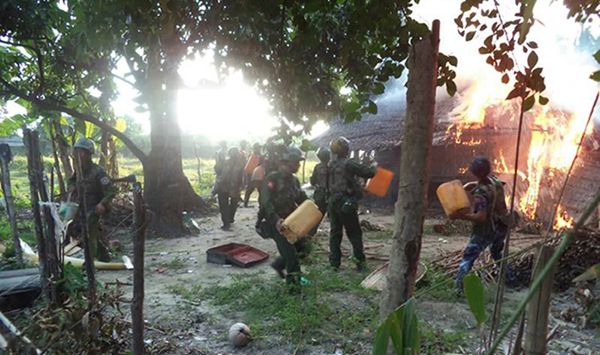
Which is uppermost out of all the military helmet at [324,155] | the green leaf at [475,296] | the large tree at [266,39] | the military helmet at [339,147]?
the large tree at [266,39]

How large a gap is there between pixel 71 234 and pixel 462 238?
7.40 m

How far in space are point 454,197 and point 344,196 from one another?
1710mm

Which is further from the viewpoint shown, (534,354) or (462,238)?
(462,238)

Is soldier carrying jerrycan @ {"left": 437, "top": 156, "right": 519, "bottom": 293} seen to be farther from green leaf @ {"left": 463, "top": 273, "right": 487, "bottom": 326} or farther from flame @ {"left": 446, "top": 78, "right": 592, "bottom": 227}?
flame @ {"left": 446, "top": 78, "right": 592, "bottom": 227}

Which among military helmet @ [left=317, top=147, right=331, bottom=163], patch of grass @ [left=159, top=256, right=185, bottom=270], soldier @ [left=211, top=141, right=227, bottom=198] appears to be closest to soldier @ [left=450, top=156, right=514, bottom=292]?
military helmet @ [left=317, top=147, right=331, bottom=163]

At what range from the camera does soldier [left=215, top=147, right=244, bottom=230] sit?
9.33 m

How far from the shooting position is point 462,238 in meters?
8.56

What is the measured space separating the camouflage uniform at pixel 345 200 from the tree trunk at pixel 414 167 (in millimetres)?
4240

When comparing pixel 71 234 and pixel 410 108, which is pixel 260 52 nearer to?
pixel 410 108

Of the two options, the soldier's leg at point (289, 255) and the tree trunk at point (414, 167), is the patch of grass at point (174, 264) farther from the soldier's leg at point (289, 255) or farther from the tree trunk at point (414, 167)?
the tree trunk at point (414, 167)

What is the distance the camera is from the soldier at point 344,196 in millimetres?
5781

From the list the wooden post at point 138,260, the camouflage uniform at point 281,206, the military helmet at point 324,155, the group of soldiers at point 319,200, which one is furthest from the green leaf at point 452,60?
the military helmet at point 324,155

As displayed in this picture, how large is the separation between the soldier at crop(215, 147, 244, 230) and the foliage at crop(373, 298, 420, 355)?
28.2 ft

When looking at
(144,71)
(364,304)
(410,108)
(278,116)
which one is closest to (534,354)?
(410,108)
